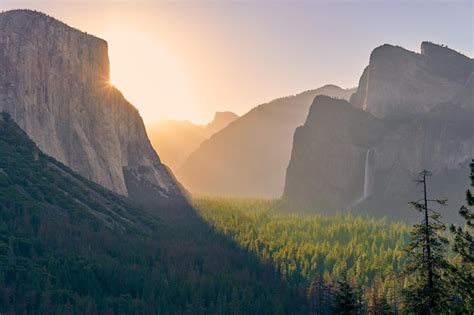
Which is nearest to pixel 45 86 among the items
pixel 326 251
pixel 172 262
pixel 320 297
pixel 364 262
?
pixel 172 262

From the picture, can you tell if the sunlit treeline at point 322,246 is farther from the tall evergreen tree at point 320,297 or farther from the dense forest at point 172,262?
the tall evergreen tree at point 320,297

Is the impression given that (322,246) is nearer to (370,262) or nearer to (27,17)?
(370,262)

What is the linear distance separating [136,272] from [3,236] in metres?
25.7

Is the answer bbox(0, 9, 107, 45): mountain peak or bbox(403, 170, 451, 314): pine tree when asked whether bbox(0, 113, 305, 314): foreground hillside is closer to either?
bbox(0, 9, 107, 45): mountain peak

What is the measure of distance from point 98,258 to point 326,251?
212 ft

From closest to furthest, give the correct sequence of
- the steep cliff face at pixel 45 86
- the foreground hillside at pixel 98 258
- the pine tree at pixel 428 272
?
the pine tree at pixel 428 272, the foreground hillside at pixel 98 258, the steep cliff face at pixel 45 86

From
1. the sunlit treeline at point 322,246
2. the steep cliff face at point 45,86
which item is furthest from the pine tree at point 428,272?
the steep cliff face at point 45,86

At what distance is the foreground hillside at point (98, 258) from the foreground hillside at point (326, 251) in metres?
7.37

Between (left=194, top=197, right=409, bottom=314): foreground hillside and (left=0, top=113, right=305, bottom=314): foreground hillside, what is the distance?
737cm

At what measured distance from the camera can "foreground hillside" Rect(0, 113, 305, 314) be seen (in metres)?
86.8

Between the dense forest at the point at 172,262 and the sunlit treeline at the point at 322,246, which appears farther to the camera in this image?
the sunlit treeline at the point at 322,246

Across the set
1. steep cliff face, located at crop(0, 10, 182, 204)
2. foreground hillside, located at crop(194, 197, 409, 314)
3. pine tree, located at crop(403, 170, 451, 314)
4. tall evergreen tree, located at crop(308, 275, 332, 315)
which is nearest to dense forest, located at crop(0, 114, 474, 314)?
pine tree, located at crop(403, 170, 451, 314)

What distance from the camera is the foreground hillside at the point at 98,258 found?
285ft

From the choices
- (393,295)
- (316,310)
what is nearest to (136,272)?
(316,310)
